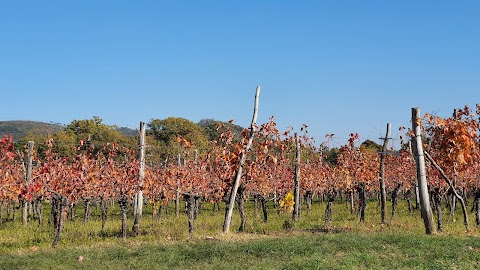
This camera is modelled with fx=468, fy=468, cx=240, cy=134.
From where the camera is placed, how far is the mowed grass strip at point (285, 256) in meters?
9.34

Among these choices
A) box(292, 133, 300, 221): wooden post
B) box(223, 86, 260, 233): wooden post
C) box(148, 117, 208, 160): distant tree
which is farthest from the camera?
box(148, 117, 208, 160): distant tree

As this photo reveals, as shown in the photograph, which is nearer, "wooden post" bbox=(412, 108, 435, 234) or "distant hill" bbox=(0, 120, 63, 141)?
"wooden post" bbox=(412, 108, 435, 234)

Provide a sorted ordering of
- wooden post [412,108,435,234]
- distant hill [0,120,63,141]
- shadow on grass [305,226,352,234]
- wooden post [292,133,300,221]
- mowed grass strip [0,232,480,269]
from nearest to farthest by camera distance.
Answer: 1. mowed grass strip [0,232,480,269]
2. wooden post [412,108,435,234]
3. shadow on grass [305,226,352,234]
4. wooden post [292,133,300,221]
5. distant hill [0,120,63,141]

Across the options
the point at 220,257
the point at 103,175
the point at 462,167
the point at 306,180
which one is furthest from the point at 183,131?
the point at 220,257

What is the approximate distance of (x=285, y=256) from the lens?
9953 millimetres

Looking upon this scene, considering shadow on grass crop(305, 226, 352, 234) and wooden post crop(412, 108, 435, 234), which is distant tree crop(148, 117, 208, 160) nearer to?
shadow on grass crop(305, 226, 352, 234)

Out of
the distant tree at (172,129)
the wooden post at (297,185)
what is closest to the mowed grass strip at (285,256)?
the wooden post at (297,185)

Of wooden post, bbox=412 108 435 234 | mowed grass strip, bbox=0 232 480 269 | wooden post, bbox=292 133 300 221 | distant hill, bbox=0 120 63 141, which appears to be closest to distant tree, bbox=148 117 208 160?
wooden post, bbox=292 133 300 221

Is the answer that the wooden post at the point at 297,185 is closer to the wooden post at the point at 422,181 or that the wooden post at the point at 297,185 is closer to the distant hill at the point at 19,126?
the wooden post at the point at 422,181

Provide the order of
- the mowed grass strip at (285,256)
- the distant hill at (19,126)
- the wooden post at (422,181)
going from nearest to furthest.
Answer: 1. the mowed grass strip at (285,256)
2. the wooden post at (422,181)
3. the distant hill at (19,126)

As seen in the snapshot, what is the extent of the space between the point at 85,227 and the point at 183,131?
5793 centimetres

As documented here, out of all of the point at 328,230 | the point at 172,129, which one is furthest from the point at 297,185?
the point at 172,129

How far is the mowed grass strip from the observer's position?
934cm

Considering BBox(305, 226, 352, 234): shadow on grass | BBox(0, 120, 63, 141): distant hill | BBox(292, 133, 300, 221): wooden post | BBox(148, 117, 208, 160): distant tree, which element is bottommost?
BBox(305, 226, 352, 234): shadow on grass
